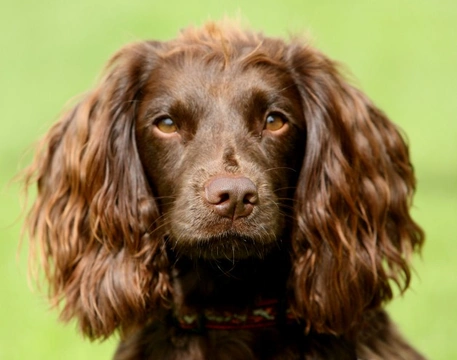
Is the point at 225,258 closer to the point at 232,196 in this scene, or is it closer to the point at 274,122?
the point at 232,196

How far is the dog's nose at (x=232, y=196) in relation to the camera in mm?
4590

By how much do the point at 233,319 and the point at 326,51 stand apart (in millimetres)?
4034

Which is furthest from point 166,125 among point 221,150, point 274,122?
point 274,122

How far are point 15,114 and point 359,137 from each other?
6.22 m

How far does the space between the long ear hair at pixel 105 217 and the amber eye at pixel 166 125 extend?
175 mm

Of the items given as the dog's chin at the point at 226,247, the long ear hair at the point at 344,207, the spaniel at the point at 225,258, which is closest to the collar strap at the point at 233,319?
the spaniel at the point at 225,258

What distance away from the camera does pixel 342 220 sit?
205 inches

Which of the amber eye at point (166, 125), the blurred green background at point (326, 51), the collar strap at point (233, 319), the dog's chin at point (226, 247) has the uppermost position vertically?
the amber eye at point (166, 125)

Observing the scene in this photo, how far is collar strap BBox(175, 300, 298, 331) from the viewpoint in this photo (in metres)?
5.07

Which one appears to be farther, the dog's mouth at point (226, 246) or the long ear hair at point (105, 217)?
the long ear hair at point (105, 217)

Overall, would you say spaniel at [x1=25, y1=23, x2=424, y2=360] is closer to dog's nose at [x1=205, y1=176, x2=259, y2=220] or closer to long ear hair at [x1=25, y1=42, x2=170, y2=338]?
long ear hair at [x1=25, y1=42, x2=170, y2=338]

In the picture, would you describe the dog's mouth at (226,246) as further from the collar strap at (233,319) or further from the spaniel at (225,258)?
the collar strap at (233,319)

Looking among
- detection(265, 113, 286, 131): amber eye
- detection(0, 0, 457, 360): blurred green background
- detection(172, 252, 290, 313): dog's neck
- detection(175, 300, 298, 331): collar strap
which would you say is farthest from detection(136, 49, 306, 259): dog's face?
detection(0, 0, 457, 360): blurred green background

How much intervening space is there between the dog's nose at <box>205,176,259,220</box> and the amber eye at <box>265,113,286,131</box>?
52 centimetres
